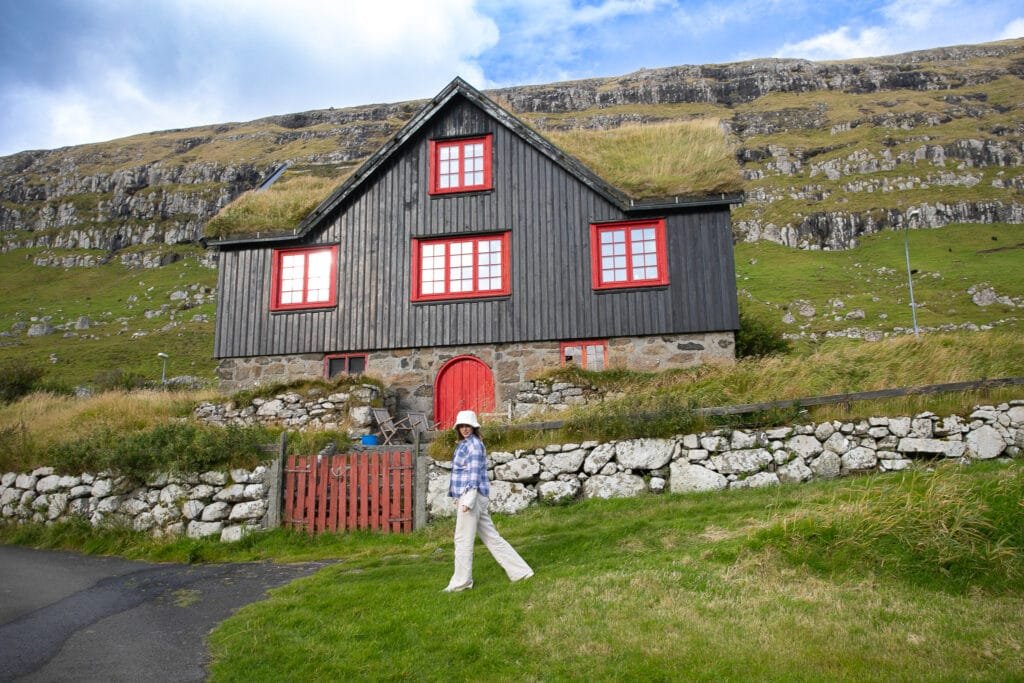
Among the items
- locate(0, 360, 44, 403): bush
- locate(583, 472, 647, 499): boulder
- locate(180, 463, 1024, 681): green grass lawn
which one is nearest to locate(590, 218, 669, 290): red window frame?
locate(583, 472, 647, 499): boulder

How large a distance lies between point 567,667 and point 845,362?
39.7ft

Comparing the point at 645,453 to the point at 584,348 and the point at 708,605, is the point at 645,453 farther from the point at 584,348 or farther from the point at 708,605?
the point at 584,348

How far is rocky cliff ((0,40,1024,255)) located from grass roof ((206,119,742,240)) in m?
50.0

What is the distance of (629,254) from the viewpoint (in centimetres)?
2027

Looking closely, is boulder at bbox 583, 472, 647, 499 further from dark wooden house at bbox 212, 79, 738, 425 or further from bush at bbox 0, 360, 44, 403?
bush at bbox 0, 360, 44, 403

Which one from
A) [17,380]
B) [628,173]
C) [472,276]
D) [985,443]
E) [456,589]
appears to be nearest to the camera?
[456,589]

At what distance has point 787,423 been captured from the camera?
41.6ft

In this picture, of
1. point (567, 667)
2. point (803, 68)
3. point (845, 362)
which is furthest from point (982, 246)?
point (803, 68)

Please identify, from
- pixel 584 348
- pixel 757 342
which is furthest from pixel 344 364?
pixel 757 342

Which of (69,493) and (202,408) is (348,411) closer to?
(202,408)

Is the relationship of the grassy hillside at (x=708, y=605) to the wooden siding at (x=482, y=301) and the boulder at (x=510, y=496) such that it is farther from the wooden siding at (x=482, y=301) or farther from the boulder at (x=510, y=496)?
the wooden siding at (x=482, y=301)

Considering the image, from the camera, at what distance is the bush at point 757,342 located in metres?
21.4

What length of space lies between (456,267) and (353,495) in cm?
984

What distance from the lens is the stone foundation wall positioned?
19.5 meters
